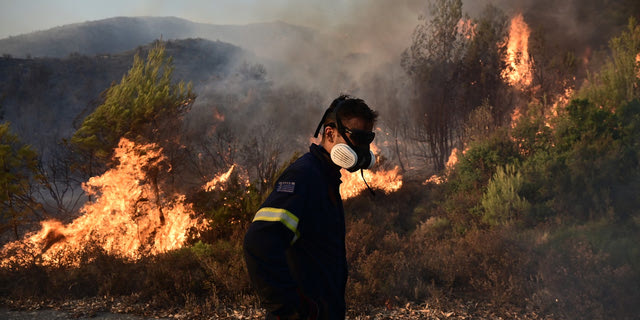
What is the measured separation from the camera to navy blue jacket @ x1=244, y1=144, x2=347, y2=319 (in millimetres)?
1677

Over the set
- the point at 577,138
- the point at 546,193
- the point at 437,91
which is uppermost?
the point at 437,91

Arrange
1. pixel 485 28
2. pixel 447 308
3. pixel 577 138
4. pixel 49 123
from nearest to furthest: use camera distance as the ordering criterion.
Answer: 1. pixel 447 308
2. pixel 577 138
3. pixel 485 28
4. pixel 49 123

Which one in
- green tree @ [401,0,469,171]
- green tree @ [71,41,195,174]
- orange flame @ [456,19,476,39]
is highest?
orange flame @ [456,19,476,39]

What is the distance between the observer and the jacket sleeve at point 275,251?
166 cm

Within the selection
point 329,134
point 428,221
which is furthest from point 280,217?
point 428,221

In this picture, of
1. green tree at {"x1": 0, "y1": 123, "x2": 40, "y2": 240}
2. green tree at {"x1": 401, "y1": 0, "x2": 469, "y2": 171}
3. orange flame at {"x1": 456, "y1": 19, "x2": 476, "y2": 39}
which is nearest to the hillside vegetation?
green tree at {"x1": 0, "y1": 123, "x2": 40, "y2": 240}

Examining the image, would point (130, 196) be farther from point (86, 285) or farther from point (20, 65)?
point (20, 65)

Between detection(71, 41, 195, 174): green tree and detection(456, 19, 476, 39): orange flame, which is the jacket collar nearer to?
detection(71, 41, 195, 174): green tree

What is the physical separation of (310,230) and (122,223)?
23.1 feet

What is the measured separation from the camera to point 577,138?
1008 cm

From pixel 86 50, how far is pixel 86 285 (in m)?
75.7

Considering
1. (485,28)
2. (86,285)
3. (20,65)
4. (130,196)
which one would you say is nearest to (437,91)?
(485,28)

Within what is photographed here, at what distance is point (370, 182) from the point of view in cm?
1235

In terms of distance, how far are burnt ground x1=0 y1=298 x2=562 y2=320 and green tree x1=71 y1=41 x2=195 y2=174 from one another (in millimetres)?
4554
